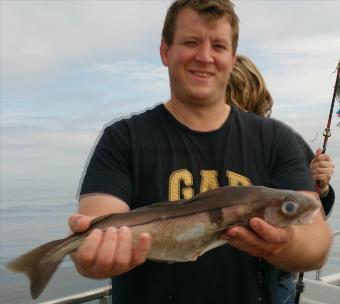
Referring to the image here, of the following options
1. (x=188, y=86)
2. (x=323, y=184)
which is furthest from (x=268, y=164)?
(x=323, y=184)

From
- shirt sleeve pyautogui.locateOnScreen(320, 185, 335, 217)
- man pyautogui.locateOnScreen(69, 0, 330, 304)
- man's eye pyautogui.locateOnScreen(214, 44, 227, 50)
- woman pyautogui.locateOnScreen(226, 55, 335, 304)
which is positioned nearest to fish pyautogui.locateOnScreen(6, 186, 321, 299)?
man pyautogui.locateOnScreen(69, 0, 330, 304)

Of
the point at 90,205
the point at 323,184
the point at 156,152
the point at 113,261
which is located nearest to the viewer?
the point at 113,261

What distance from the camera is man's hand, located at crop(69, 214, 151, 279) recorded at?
9.32 feet

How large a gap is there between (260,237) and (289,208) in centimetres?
24

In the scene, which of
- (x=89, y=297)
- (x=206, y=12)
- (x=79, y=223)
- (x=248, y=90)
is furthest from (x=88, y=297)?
(x=206, y=12)

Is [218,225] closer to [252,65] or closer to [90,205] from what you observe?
[90,205]

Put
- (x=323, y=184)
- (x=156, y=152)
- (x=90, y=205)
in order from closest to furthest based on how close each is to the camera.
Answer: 1. (x=90, y=205)
2. (x=156, y=152)
3. (x=323, y=184)

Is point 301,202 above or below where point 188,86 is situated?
below

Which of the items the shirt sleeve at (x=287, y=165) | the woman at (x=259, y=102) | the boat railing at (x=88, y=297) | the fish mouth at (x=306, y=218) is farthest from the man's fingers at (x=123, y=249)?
the woman at (x=259, y=102)

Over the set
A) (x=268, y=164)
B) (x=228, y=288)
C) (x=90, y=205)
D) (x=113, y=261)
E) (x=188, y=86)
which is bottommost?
(x=228, y=288)

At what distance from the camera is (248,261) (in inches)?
134

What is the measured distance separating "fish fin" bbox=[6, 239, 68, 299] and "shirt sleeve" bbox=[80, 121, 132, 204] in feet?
1.62

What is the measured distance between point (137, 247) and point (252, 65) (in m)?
3.60

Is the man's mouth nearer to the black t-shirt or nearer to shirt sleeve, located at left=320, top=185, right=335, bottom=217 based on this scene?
the black t-shirt
